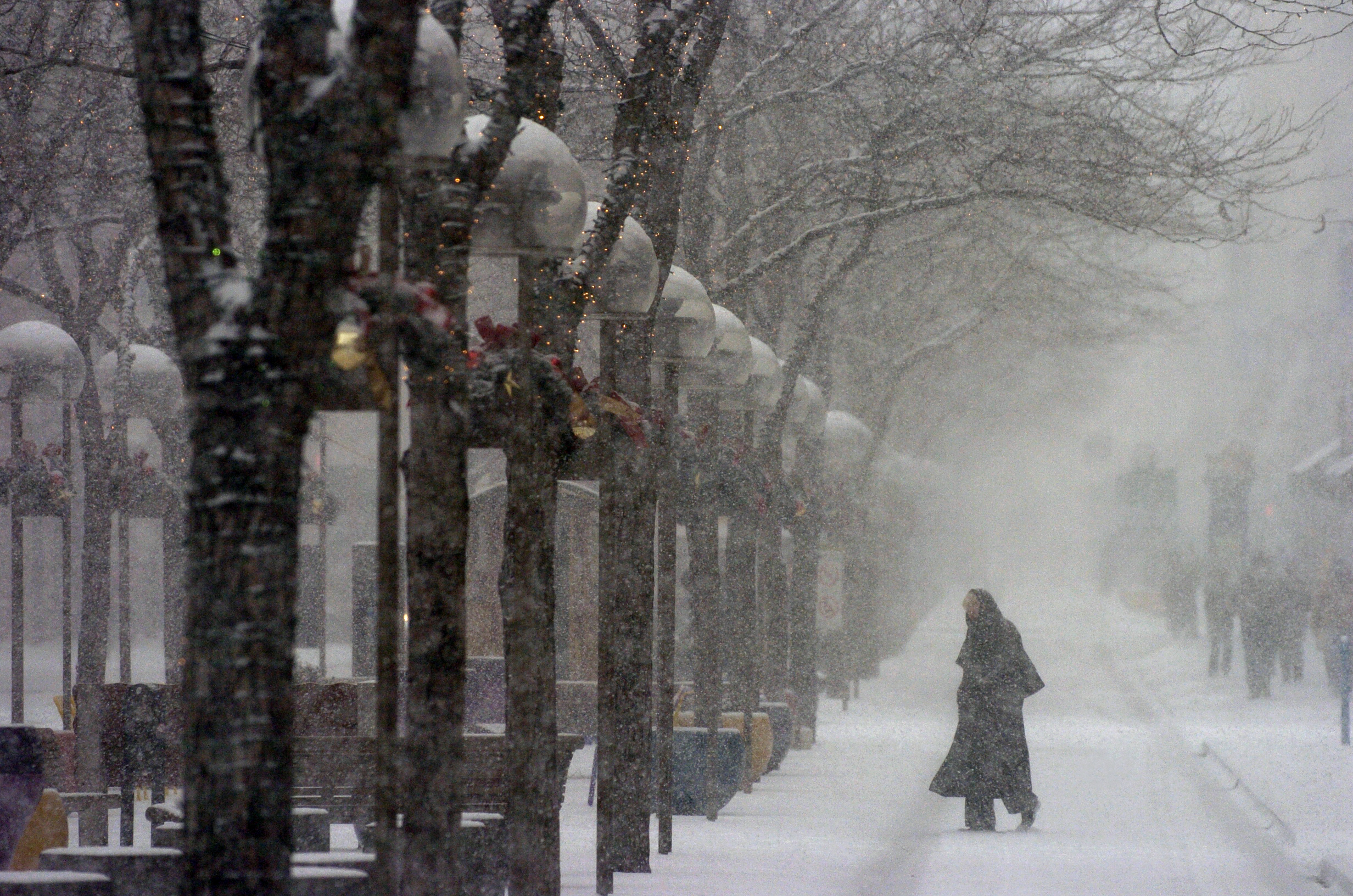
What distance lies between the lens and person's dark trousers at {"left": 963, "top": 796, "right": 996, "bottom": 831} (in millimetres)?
14703

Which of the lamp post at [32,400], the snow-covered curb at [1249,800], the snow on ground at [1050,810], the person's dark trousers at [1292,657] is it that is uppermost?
the lamp post at [32,400]

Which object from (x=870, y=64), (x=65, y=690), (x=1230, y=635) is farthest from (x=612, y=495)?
(x=1230, y=635)

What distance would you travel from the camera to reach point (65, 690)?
17.0m

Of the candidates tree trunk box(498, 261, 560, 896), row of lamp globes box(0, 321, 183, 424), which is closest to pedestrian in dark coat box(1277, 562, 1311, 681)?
row of lamp globes box(0, 321, 183, 424)

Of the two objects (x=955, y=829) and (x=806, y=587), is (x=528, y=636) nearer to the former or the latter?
(x=955, y=829)

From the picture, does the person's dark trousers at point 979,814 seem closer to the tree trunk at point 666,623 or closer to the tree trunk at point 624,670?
the tree trunk at point 666,623

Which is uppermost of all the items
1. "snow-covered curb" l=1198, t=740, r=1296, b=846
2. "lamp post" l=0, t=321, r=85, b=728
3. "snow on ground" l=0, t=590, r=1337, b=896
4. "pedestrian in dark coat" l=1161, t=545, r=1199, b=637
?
"lamp post" l=0, t=321, r=85, b=728

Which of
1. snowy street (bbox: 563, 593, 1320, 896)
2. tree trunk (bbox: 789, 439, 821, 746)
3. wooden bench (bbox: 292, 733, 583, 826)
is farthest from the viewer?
tree trunk (bbox: 789, 439, 821, 746)

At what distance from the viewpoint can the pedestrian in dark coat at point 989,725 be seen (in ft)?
48.6

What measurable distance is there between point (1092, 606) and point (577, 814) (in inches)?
2488

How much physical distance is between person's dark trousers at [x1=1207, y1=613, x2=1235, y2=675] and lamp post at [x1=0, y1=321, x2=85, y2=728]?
22.4m

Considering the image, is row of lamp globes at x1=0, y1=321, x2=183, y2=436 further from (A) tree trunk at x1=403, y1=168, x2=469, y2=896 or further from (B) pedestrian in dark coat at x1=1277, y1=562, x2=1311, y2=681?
(B) pedestrian in dark coat at x1=1277, y1=562, x2=1311, y2=681

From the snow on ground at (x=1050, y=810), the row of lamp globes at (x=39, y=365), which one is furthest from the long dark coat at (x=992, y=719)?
the row of lamp globes at (x=39, y=365)

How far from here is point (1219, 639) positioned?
35031 millimetres
